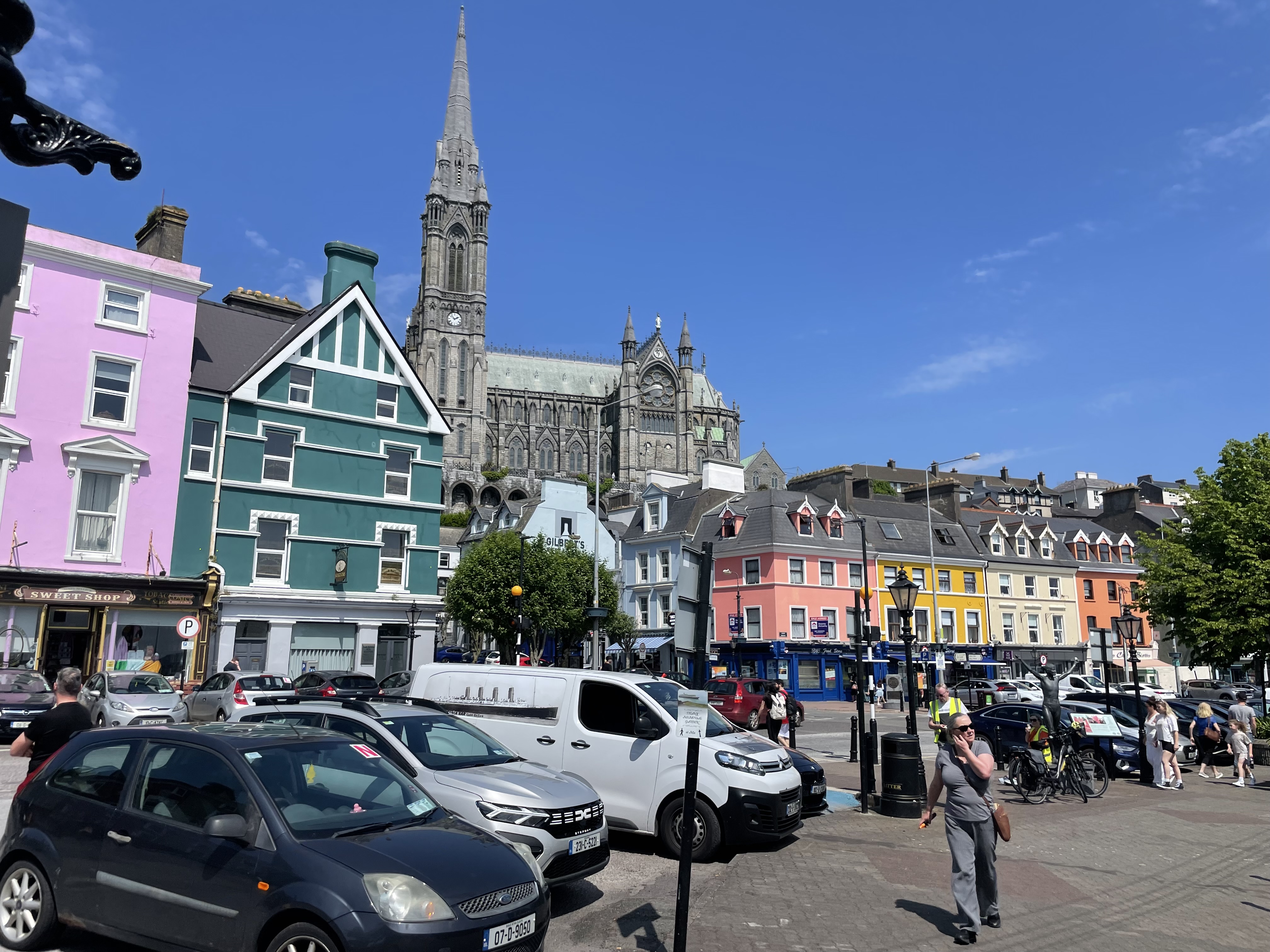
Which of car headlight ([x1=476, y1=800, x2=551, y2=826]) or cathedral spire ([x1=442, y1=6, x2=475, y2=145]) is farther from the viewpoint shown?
cathedral spire ([x1=442, y1=6, x2=475, y2=145])

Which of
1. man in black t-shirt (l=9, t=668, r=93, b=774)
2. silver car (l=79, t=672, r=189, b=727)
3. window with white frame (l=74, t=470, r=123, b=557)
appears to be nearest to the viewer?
man in black t-shirt (l=9, t=668, r=93, b=774)

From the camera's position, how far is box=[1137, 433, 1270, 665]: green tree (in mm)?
31266

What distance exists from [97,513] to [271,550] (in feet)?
17.2

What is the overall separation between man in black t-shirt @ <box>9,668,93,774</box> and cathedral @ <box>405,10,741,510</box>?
296ft

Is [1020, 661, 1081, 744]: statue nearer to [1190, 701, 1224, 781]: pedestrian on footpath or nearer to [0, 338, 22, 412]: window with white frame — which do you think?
[1190, 701, 1224, 781]: pedestrian on footpath

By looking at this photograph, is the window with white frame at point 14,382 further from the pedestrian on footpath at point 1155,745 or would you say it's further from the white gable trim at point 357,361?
the pedestrian on footpath at point 1155,745

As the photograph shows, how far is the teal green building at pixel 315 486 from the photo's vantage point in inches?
1132

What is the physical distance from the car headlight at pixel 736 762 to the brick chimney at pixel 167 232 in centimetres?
2792

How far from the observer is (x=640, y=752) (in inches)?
396

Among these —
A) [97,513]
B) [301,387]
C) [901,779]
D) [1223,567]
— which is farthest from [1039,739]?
[97,513]

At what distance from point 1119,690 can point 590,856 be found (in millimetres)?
30421

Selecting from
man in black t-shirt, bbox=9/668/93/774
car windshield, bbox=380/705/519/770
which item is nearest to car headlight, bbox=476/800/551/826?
car windshield, bbox=380/705/519/770

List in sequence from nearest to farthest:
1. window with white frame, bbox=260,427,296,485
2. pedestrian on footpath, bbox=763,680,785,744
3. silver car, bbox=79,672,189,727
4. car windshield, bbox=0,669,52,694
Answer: pedestrian on footpath, bbox=763,680,785,744, silver car, bbox=79,672,189,727, car windshield, bbox=0,669,52,694, window with white frame, bbox=260,427,296,485

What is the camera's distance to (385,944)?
194 inches
